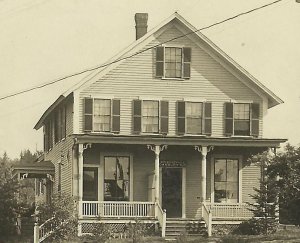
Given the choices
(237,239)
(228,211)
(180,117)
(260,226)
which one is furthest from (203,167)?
(237,239)

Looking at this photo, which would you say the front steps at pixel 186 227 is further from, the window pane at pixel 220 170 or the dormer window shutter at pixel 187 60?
the dormer window shutter at pixel 187 60

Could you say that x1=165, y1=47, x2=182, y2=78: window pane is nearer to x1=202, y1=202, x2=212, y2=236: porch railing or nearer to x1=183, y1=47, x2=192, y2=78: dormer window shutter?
x1=183, y1=47, x2=192, y2=78: dormer window shutter

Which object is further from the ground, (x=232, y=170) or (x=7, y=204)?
(x=232, y=170)

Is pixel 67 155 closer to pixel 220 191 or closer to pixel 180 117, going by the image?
pixel 180 117

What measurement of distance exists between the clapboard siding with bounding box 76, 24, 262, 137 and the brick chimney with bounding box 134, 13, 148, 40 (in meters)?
2.21

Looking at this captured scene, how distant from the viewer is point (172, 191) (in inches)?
1247

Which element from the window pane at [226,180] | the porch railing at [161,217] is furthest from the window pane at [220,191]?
the porch railing at [161,217]

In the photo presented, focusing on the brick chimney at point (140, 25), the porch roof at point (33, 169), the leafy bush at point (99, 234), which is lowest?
the leafy bush at point (99, 234)

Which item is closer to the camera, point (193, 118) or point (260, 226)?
point (260, 226)

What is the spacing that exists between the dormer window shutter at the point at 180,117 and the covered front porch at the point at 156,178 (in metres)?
0.74

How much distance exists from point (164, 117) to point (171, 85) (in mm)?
1627

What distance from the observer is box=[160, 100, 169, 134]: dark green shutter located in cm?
3102

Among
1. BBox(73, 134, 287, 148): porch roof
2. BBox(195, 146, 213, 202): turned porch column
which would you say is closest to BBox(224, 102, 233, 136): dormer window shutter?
BBox(73, 134, 287, 148): porch roof

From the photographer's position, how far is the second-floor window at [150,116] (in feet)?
101
